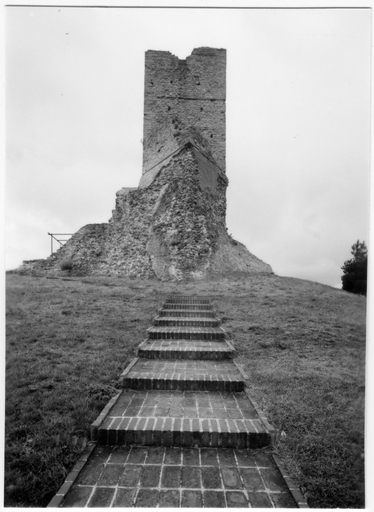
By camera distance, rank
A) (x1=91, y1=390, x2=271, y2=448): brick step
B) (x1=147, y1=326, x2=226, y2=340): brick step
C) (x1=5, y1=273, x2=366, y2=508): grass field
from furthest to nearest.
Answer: (x1=147, y1=326, x2=226, y2=340): brick step, (x1=91, y1=390, x2=271, y2=448): brick step, (x1=5, y1=273, x2=366, y2=508): grass field

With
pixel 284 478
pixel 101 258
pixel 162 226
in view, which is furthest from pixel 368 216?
pixel 101 258

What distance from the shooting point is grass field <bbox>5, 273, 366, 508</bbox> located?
2.53 metres

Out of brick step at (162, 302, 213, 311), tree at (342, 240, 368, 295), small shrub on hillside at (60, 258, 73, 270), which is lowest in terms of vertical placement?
brick step at (162, 302, 213, 311)

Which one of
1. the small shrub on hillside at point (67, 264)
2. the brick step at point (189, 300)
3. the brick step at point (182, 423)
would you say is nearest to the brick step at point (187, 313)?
the brick step at point (189, 300)

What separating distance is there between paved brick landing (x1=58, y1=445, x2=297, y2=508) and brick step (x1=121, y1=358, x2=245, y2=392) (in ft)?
4.00

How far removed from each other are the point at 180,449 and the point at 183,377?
134cm

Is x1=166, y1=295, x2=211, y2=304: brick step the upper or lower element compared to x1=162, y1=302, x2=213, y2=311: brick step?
upper

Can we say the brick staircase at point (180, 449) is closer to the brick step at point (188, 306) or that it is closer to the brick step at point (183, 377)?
the brick step at point (183, 377)

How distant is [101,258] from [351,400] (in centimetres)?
1404

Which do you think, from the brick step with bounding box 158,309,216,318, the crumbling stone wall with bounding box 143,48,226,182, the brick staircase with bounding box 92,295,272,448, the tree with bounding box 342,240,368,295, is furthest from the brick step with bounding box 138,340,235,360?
the crumbling stone wall with bounding box 143,48,226,182

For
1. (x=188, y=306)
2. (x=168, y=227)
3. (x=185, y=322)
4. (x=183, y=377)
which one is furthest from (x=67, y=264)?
(x=183, y=377)

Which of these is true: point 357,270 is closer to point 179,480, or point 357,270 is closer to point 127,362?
point 179,480

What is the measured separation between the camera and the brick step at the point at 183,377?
4090mm

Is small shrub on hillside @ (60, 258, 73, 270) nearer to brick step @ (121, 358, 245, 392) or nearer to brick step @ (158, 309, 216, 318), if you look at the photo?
brick step @ (158, 309, 216, 318)
